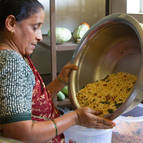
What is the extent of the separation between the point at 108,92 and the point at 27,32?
1.67 ft

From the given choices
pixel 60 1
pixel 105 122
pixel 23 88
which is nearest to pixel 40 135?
pixel 23 88

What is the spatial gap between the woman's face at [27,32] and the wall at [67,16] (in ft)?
3.86

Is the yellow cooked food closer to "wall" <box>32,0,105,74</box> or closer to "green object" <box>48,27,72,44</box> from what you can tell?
"green object" <box>48,27,72,44</box>

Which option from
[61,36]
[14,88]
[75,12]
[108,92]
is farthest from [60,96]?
[14,88]

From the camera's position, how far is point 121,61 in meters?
1.32

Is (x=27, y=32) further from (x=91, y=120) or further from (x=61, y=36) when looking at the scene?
(x=61, y=36)

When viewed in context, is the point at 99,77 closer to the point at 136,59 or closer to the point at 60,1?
the point at 136,59

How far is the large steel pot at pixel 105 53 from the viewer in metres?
1.16

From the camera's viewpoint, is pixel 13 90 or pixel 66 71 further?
pixel 66 71

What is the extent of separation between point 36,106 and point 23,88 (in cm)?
21

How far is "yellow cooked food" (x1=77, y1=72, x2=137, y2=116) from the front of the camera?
1030 millimetres

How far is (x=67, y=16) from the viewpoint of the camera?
7.13 feet

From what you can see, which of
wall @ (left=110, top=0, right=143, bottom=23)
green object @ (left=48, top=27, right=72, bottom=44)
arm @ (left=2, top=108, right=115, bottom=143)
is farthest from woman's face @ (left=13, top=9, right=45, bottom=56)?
wall @ (left=110, top=0, right=143, bottom=23)

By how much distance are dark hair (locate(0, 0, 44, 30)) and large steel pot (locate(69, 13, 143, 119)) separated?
412 millimetres
